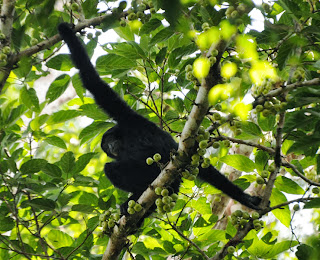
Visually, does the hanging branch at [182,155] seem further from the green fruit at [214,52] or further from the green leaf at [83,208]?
the green leaf at [83,208]

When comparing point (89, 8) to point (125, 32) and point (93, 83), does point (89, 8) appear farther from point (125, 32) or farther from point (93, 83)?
point (93, 83)

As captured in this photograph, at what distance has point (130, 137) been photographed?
4.81 metres

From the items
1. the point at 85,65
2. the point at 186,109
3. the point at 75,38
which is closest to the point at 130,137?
the point at 186,109

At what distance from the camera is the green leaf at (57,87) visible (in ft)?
14.5

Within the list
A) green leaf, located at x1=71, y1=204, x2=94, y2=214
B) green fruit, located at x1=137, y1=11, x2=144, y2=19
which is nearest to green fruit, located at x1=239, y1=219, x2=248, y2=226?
green leaf, located at x1=71, y1=204, x2=94, y2=214

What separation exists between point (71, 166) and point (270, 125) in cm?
212

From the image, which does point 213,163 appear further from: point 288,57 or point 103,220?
point 288,57

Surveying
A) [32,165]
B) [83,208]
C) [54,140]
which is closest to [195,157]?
[83,208]

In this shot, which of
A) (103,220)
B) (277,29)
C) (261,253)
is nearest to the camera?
(277,29)

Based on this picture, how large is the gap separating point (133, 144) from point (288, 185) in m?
1.90

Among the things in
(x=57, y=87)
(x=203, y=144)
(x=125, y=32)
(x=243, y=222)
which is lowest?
(x=243, y=222)

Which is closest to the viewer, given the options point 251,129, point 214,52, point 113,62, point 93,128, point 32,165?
point 214,52

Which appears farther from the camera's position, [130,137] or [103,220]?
[130,137]

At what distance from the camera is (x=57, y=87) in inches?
175
